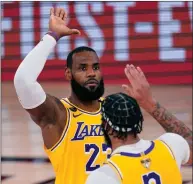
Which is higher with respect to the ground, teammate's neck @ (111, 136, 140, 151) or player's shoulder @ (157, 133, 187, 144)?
teammate's neck @ (111, 136, 140, 151)

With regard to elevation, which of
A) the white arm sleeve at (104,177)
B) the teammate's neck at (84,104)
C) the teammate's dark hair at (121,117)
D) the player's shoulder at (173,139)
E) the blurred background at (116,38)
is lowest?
the blurred background at (116,38)

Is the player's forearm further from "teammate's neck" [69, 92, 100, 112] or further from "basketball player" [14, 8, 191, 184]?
"teammate's neck" [69, 92, 100, 112]

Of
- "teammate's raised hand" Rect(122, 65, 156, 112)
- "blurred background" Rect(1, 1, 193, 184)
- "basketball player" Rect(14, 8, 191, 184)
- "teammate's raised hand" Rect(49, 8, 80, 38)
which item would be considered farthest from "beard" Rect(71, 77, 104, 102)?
"blurred background" Rect(1, 1, 193, 184)

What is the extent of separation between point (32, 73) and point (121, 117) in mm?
622

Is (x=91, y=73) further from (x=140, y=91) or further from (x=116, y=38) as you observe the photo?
(x=116, y=38)

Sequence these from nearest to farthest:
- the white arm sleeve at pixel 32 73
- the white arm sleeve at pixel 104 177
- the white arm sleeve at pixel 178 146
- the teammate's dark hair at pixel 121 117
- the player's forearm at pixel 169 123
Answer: the white arm sleeve at pixel 104 177, the teammate's dark hair at pixel 121 117, the white arm sleeve at pixel 178 146, the player's forearm at pixel 169 123, the white arm sleeve at pixel 32 73

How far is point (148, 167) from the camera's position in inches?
97.2

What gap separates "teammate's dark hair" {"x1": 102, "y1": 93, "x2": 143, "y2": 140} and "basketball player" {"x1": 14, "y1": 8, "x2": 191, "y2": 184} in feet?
2.70

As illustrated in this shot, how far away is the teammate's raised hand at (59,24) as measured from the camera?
323 cm

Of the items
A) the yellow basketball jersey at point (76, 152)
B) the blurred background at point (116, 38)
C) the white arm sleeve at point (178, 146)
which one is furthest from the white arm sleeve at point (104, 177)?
the blurred background at point (116, 38)

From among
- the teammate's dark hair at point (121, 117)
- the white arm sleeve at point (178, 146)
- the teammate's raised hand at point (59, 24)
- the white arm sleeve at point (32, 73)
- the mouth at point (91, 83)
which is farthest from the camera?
the mouth at point (91, 83)

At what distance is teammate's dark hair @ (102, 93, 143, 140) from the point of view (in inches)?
97.5

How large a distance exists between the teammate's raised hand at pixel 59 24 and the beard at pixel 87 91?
0.47 meters

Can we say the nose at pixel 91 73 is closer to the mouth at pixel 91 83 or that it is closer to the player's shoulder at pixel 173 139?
the mouth at pixel 91 83
